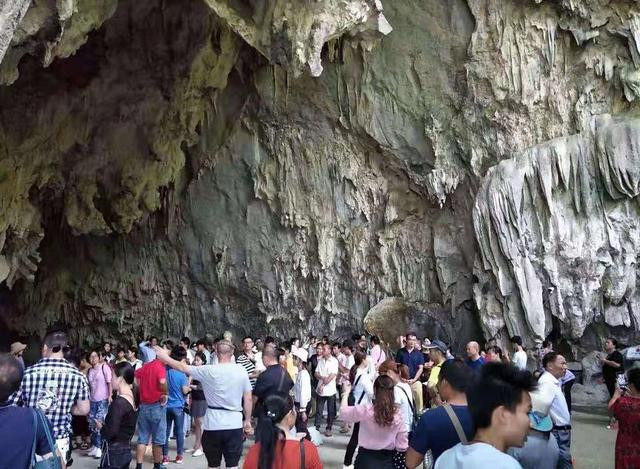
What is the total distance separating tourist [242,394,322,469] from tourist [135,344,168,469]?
4034 millimetres

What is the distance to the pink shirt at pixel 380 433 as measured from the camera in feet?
14.1

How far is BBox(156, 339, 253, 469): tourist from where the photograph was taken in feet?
17.6

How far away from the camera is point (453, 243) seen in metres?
15.5

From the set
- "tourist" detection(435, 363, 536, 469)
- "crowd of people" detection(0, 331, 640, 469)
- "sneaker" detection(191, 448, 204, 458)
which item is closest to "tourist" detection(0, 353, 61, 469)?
"crowd of people" detection(0, 331, 640, 469)

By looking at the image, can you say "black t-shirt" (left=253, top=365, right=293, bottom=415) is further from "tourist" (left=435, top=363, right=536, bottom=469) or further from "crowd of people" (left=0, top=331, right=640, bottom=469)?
"tourist" (left=435, top=363, right=536, bottom=469)

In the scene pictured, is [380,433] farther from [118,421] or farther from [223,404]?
[118,421]

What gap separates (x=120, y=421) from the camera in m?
5.72

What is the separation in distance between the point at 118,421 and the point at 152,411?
1332 mm

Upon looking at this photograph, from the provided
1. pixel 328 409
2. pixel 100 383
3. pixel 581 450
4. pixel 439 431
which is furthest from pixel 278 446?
pixel 328 409

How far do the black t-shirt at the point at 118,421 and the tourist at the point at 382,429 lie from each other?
2396mm

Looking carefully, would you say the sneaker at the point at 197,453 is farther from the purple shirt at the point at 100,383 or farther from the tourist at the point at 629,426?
the tourist at the point at 629,426

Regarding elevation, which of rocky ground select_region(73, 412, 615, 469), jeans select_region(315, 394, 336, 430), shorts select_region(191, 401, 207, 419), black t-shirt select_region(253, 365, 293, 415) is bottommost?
rocky ground select_region(73, 412, 615, 469)

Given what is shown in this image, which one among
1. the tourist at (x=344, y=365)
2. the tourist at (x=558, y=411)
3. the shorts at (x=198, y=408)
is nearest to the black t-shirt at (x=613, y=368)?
the tourist at (x=344, y=365)

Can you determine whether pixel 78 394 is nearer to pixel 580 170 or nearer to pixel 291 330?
pixel 580 170
